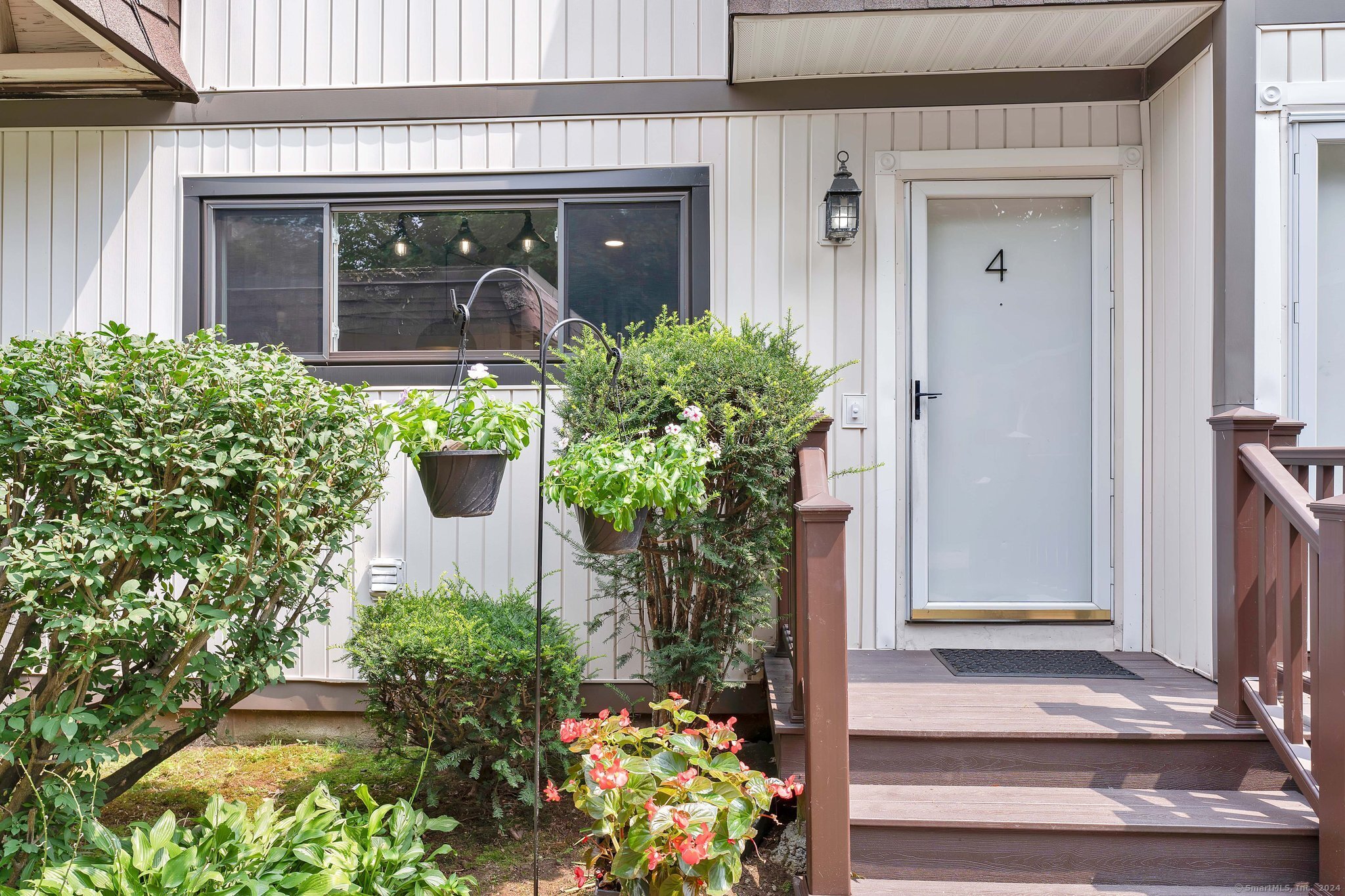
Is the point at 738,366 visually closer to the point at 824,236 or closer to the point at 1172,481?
the point at 824,236

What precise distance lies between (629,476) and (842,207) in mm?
1849

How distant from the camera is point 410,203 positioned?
3.70 meters

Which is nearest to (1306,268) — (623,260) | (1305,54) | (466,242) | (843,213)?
(1305,54)

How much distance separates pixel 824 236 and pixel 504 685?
2.31 m

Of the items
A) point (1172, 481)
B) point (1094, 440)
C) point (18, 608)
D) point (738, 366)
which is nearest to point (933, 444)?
point (1094, 440)

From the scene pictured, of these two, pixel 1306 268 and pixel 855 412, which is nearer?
pixel 1306 268

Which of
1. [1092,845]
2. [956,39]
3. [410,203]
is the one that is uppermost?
[956,39]

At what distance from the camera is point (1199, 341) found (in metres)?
3.11

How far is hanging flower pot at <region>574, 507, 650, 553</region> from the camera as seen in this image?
90.4 inches

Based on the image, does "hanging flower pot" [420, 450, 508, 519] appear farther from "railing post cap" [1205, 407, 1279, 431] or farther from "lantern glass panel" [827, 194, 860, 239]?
"railing post cap" [1205, 407, 1279, 431]

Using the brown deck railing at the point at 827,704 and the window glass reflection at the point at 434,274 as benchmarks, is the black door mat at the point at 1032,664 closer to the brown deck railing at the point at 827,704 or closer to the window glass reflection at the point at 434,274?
the brown deck railing at the point at 827,704

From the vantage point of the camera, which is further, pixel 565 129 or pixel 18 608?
pixel 565 129

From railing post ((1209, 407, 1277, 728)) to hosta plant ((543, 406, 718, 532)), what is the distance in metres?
1.75

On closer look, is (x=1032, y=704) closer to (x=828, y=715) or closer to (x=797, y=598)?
(x=797, y=598)
